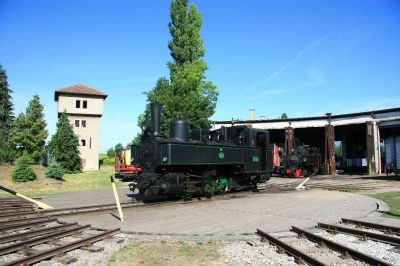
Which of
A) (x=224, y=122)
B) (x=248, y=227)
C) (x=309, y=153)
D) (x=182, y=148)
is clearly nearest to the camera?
(x=248, y=227)

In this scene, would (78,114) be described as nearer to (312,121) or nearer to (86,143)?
(86,143)

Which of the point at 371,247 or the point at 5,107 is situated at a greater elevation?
the point at 5,107

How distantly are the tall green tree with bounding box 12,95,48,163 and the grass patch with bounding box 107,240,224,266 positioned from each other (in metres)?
30.9

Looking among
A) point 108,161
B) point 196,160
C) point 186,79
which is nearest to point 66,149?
point 186,79

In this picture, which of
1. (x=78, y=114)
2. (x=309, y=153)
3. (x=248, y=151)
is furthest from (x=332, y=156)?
(x=78, y=114)

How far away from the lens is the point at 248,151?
49.8 feet

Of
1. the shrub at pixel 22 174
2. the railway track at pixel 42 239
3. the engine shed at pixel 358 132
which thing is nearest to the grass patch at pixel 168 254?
the railway track at pixel 42 239

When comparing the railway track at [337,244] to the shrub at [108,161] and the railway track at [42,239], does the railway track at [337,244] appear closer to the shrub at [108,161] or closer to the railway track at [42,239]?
the railway track at [42,239]

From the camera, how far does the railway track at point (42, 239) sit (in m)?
5.69

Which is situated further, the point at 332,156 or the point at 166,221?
the point at 332,156

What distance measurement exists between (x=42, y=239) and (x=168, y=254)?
2.56 metres

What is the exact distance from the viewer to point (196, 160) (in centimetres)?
1271

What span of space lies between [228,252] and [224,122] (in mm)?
29850

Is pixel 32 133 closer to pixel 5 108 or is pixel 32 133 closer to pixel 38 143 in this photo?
pixel 38 143
